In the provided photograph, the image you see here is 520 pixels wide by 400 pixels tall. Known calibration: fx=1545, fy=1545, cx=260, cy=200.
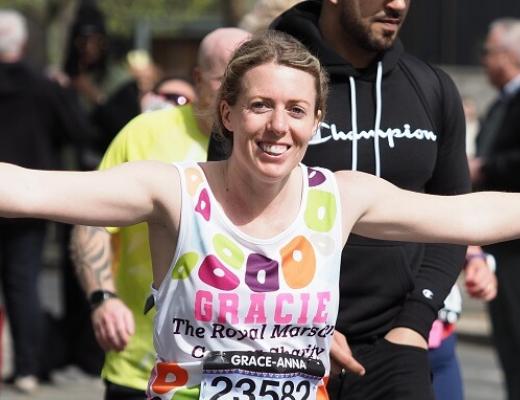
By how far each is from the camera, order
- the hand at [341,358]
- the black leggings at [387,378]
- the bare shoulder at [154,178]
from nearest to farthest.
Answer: the bare shoulder at [154,178]
the hand at [341,358]
the black leggings at [387,378]

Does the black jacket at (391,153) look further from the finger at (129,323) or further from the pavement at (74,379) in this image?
the pavement at (74,379)

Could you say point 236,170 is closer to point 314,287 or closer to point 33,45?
point 314,287

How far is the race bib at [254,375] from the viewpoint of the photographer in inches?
147

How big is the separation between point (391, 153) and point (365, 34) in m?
0.38

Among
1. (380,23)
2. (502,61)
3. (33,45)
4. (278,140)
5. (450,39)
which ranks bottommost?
(278,140)

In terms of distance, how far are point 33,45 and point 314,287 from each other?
29742 millimetres

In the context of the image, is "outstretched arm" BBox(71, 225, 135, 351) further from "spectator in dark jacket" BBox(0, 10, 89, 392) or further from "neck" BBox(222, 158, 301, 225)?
"spectator in dark jacket" BBox(0, 10, 89, 392)

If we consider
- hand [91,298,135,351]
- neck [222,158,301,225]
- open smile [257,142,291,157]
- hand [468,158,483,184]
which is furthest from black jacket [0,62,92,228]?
open smile [257,142,291,157]

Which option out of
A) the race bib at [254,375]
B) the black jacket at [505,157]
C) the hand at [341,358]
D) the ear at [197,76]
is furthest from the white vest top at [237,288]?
the black jacket at [505,157]

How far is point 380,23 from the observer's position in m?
4.69

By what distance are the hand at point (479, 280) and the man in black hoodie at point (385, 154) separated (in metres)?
0.49

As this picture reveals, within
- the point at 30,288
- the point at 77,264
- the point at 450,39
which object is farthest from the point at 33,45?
the point at 77,264

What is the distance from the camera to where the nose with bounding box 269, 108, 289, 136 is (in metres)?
3.70

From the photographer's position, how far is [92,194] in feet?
11.7
